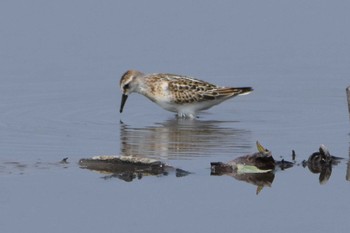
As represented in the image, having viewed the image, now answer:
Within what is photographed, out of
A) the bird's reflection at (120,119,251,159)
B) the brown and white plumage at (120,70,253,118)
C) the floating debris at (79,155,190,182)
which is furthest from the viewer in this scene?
the brown and white plumage at (120,70,253,118)

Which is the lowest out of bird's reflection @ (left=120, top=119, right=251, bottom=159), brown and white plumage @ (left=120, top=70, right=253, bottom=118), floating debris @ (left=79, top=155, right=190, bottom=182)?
floating debris @ (left=79, top=155, right=190, bottom=182)

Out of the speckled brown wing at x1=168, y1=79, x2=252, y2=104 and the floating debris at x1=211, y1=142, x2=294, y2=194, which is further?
the speckled brown wing at x1=168, y1=79, x2=252, y2=104

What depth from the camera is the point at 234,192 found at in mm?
10297

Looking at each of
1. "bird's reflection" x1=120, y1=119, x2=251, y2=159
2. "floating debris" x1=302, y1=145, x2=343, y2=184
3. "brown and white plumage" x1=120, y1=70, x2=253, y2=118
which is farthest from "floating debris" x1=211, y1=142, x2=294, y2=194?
"brown and white plumage" x1=120, y1=70, x2=253, y2=118

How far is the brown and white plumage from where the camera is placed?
15.8m

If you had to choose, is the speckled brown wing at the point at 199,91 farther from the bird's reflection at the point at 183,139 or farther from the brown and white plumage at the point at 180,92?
the bird's reflection at the point at 183,139

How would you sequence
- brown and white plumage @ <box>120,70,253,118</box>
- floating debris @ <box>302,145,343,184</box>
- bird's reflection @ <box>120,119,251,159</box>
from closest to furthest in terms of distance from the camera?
1. floating debris @ <box>302,145,343,184</box>
2. bird's reflection @ <box>120,119,251,159</box>
3. brown and white plumage @ <box>120,70,253,118</box>

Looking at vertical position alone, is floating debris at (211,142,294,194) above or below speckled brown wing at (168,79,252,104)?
below

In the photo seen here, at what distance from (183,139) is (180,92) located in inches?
96.0

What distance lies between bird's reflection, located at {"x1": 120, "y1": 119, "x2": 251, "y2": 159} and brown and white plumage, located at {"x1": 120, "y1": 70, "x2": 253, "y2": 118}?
0.53 meters

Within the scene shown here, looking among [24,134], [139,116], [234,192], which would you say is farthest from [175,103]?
[234,192]

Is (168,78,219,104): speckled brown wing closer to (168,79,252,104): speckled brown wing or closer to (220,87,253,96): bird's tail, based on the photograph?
(168,79,252,104): speckled brown wing

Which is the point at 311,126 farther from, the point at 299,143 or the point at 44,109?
the point at 44,109

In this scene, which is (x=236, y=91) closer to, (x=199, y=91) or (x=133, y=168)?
(x=199, y=91)
